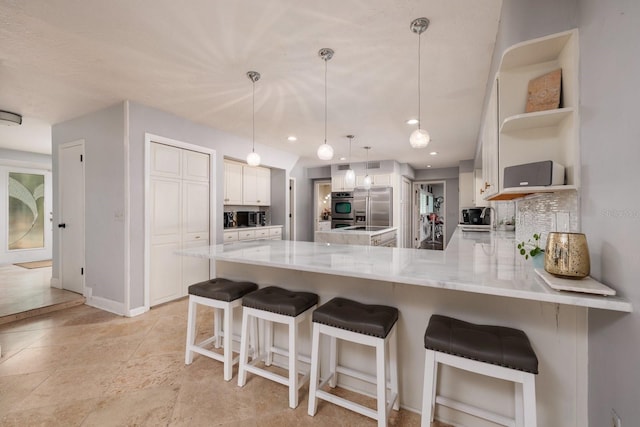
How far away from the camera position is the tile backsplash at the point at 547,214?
1.36 meters

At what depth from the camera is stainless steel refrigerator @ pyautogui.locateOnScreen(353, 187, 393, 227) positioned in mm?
6258

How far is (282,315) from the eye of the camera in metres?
1.71

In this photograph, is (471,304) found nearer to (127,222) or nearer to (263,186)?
(127,222)

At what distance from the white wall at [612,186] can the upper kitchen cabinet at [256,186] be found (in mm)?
4846

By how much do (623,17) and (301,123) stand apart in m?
3.24

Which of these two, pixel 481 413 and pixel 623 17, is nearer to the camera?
pixel 623 17

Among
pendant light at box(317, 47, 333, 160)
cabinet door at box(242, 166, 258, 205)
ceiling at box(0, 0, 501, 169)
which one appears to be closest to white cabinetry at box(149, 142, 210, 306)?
ceiling at box(0, 0, 501, 169)

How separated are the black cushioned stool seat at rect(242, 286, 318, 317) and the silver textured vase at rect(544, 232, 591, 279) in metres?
1.28

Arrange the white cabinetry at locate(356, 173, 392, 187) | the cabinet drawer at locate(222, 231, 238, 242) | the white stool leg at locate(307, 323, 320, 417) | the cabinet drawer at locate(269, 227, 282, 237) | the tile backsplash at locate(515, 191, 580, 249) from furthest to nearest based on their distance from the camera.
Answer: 1. the white cabinetry at locate(356, 173, 392, 187)
2. the cabinet drawer at locate(269, 227, 282, 237)
3. the cabinet drawer at locate(222, 231, 238, 242)
4. the white stool leg at locate(307, 323, 320, 417)
5. the tile backsplash at locate(515, 191, 580, 249)

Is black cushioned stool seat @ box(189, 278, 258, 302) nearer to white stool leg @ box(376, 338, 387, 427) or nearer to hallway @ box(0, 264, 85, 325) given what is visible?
white stool leg @ box(376, 338, 387, 427)

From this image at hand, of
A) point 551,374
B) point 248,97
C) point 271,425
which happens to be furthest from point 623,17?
point 248,97

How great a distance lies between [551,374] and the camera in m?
1.33

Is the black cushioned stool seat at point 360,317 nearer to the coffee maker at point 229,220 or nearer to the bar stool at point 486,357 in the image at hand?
the bar stool at point 486,357

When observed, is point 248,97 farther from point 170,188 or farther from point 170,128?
point 170,188
